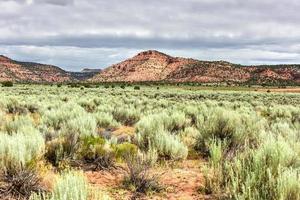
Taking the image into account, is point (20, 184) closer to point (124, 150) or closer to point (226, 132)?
point (124, 150)

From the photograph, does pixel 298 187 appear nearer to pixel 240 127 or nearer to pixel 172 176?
pixel 172 176

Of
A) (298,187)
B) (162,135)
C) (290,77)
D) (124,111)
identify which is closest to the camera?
(298,187)

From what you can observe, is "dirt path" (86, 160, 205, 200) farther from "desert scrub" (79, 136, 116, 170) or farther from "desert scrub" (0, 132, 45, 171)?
"desert scrub" (0, 132, 45, 171)

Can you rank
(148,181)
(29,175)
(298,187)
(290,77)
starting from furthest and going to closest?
(290,77), (148,181), (29,175), (298,187)

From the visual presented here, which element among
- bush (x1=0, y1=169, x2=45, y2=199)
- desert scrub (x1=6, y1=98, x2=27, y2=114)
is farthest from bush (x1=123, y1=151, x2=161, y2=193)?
desert scrub (x1=6, y1=98, x2=27, y2=114)

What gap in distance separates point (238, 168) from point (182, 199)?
885 mm

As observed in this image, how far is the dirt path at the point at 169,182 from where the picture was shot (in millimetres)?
6465

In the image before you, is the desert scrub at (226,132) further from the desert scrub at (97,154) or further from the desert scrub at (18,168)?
the desert scrub at (18,168)

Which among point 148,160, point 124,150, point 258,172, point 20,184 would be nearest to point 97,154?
point 124,150

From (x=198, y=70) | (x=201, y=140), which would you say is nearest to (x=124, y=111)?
(x=201, y=140)

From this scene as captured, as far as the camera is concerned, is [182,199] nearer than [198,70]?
Yes

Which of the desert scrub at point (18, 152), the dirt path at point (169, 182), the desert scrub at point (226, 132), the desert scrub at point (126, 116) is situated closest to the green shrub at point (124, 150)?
the dirt path at point (169, 182)

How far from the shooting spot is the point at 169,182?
285 inches

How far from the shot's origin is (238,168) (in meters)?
6.23
